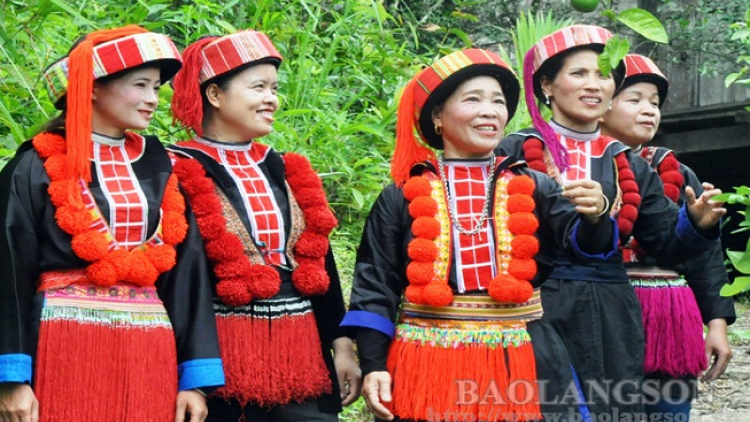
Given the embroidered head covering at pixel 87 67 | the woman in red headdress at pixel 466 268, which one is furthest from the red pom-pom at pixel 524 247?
the embroidered head covering at pixel 87 67

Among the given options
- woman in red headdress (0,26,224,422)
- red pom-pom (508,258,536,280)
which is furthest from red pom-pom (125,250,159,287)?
red pom-pom (508,258,536,280)

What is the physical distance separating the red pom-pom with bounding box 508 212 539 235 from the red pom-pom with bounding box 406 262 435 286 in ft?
0.98

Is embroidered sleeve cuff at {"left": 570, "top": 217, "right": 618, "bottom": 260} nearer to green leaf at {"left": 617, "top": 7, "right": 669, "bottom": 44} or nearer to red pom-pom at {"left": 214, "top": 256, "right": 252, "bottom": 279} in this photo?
red pom-pom at {"left": 214, "top": 256, "right": 252, "bottom": 279}

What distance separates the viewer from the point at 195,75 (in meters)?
3.93

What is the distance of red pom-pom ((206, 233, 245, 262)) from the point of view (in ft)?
12.0

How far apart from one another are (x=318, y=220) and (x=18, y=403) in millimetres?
1186

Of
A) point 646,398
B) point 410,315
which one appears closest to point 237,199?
point 410,315

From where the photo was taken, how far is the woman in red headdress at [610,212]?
13.9ft

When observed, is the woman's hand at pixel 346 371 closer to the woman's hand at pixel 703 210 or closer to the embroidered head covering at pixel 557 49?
the embroidered head covering at pixel 557 49

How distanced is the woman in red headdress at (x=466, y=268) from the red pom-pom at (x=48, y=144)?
1.06 meters

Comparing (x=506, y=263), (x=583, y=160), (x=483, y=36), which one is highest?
(x=483, y=36)

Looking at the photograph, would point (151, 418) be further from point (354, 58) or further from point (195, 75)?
point (354, 58)

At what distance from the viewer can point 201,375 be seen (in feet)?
11.4

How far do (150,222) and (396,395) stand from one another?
0.97 metres
